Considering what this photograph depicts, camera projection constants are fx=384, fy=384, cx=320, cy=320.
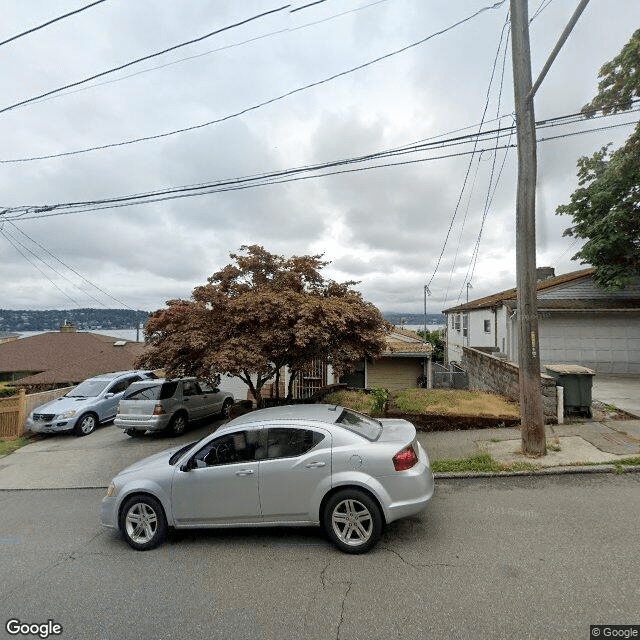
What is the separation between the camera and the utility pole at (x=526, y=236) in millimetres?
6242

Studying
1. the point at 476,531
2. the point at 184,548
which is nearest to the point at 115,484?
the point at 184,548

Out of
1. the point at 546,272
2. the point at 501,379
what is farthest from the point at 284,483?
the point at 546,272

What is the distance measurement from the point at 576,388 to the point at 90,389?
13904 millimetres

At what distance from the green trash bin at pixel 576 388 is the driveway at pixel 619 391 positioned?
113 cm

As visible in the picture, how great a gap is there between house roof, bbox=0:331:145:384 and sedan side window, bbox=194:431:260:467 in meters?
14.8

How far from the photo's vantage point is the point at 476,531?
433 centimetres

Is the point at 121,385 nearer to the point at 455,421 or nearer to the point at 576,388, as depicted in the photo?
the point at 455,421

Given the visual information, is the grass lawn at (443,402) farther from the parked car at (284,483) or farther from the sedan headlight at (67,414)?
the sedan headlight at (67,414)

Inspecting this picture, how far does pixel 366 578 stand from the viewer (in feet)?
11.8

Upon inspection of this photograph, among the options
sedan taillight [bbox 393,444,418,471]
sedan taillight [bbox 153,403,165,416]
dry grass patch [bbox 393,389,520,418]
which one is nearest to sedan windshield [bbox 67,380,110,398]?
sedan taillight [bbox 153,403,165,416]

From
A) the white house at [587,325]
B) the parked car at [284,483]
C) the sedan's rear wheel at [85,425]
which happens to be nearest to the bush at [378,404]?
the parked car at [284,483]

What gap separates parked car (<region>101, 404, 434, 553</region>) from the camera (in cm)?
408

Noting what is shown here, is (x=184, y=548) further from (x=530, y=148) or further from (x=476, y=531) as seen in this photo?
(x=530, y=148)

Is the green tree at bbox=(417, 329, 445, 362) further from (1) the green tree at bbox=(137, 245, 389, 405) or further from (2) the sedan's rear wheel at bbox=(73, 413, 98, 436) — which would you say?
(2) the sedan's rear wheel at bbox=(73, 413, 98, 436)
